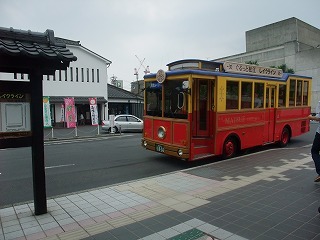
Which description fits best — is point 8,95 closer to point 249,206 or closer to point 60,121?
point 249,206

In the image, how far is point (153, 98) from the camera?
30.8 ft

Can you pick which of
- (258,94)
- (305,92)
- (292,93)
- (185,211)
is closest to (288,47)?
(305,92)

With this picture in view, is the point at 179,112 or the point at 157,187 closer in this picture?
the point at 157,187

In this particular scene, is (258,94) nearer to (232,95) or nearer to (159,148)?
(232,95)

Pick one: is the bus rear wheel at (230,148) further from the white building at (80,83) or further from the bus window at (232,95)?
the white building at (80,83)

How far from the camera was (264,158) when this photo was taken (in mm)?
9305

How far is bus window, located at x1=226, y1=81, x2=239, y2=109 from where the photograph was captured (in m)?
8.81

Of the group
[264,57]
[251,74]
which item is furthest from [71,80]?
[264,57]

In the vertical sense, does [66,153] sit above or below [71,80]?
below

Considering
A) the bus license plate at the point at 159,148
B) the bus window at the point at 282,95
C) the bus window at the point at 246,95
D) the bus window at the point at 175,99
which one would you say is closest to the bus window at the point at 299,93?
the bus window at the point at 282,95

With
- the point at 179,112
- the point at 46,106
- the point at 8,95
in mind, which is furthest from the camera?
the point at 46,106

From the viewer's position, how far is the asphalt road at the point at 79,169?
6.54 meters

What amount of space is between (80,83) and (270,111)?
2350 centimetres

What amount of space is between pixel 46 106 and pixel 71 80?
10.9 meters
